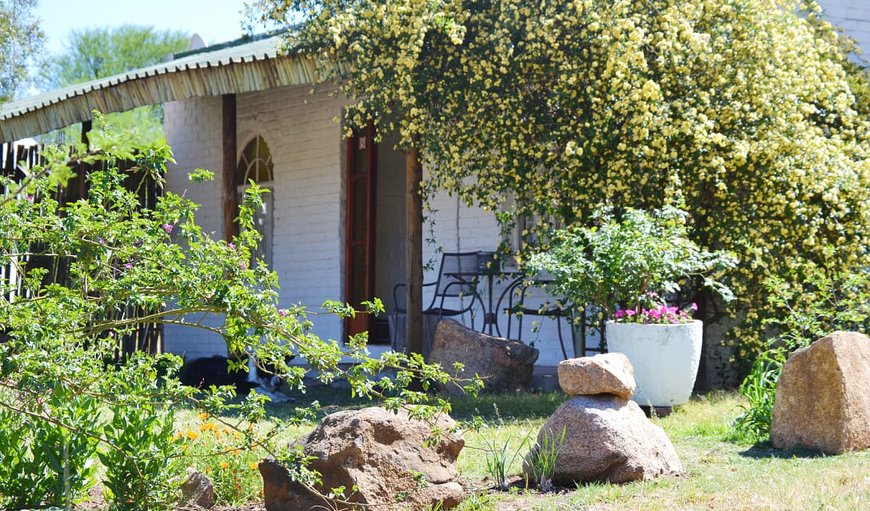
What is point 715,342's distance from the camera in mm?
9352

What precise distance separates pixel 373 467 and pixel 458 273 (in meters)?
5.48

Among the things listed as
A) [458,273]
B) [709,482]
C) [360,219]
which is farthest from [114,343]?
[360,219]

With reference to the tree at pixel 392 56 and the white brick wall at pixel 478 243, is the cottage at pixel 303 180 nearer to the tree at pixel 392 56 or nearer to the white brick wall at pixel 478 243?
the white brick wall at pixel 478 243

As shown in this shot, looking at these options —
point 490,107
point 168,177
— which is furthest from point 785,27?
point 168,177

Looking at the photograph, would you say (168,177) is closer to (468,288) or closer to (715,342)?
(468,288)

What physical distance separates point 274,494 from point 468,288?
582 centimetres

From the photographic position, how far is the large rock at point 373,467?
432 centimetres

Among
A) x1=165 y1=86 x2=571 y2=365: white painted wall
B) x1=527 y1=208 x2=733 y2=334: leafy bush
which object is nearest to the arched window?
x1=165 y1=86 x2=571 y2=365: white painted wall

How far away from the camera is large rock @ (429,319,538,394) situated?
8625 millimetres

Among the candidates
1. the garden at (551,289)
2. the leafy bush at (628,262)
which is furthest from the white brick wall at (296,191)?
the leafy bush at (628,262)

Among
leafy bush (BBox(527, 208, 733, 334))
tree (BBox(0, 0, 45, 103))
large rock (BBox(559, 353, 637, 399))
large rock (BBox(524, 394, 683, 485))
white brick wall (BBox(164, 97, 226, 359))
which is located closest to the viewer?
large rock (BBox(524, 394, 683, 485))

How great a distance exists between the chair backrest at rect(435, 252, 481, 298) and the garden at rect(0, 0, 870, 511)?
2.09ft

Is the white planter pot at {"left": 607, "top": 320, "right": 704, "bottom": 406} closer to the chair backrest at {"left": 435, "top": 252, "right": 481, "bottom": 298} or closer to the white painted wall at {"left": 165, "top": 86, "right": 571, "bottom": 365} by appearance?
the chair backrest at {"left": 435, "top": 252, "right": 481, "bottom": 298}

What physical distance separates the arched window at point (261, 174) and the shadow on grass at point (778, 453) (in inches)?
295
